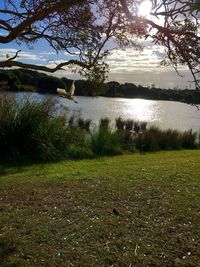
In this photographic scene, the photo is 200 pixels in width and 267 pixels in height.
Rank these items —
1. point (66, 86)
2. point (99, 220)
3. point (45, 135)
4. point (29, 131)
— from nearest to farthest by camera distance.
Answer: point (99, 220) < point (66, 86) < point (29, 131) < point (45, 135)

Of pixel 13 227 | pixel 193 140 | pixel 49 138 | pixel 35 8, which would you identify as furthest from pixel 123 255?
pixel 193 140

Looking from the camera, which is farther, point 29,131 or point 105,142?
point 105,142

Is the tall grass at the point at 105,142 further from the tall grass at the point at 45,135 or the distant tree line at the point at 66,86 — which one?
the distant tree line at the point at 66,86

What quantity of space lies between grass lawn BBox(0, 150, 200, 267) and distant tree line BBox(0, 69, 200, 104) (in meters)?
1.48

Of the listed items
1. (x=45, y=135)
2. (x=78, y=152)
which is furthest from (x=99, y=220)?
(x=78, y=152)

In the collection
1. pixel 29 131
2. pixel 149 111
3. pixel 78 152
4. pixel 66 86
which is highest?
pixel 66 86

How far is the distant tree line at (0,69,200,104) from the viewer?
16.3 ft

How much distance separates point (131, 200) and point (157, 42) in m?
Result: 2.20

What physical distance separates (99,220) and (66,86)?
9.64 ft

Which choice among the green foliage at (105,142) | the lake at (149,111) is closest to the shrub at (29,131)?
the green foliage at (105,142)

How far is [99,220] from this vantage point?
4371 mm

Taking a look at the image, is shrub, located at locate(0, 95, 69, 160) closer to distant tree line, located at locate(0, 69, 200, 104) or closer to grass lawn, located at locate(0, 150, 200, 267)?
distant tree line, located at locate(0, 69, 200, 104)

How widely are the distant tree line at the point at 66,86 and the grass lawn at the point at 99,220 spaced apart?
148 centimetres

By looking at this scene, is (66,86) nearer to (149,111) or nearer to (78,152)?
(78,152)
